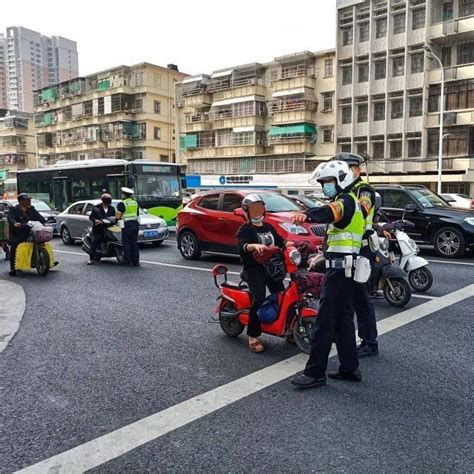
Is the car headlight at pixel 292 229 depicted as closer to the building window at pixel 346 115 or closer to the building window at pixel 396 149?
the building window at pixel 396 149

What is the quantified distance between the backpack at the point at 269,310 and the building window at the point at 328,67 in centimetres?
4011

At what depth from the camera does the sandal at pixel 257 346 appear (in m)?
5.08

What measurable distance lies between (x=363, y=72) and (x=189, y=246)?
3266 centimetres

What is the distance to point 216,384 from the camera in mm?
4289

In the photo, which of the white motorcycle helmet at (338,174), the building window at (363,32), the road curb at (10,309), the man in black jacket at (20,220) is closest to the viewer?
the white motorcycle helmet at (338,174)

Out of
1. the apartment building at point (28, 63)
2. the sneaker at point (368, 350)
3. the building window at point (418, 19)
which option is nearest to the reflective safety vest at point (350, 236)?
the sneaker at point (368, 350)

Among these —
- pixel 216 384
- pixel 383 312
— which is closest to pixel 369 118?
pixel 383 312

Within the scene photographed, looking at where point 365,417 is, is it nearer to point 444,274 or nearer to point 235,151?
point 444,274

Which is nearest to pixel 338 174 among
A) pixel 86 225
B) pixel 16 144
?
pixel 86 225

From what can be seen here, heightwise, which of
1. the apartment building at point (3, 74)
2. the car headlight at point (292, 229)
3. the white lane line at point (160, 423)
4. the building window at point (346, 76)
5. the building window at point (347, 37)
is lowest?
the white lane line at point (160, 423)

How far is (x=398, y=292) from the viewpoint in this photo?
6945 mm

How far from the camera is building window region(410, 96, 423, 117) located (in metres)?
36.6

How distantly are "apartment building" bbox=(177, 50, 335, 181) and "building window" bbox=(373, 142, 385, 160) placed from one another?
3.87 metres

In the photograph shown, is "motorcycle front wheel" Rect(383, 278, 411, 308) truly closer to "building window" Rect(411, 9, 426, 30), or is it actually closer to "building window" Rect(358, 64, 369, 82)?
"building window" Rect(411, 9, 426, 30)
